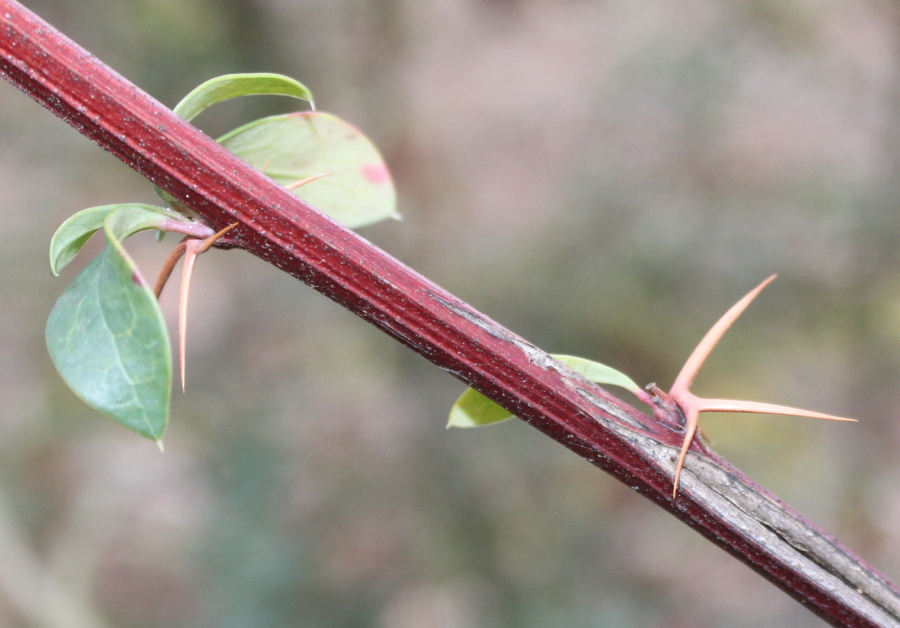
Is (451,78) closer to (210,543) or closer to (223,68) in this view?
(223,68)

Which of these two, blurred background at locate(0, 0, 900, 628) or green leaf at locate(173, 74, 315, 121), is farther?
blurred background at locate(0, 0, 900, 628)

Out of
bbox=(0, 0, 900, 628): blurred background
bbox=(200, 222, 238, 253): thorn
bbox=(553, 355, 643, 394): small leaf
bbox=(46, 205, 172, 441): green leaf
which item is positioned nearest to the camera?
bbox=(46, 205, 172, 441): green leaf

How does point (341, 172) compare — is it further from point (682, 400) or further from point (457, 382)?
point (457, 382)

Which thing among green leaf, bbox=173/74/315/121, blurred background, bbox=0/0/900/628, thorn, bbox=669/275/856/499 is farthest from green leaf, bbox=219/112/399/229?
blurred background, bbox=0/0/900/628

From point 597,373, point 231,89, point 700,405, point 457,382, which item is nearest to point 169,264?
point 231,89

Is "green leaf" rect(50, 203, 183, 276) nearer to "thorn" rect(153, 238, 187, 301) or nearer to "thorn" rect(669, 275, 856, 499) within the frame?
"thorn" rect(153, 238, 187, 301)

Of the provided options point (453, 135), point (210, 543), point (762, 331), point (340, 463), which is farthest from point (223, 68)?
point (762, 331)

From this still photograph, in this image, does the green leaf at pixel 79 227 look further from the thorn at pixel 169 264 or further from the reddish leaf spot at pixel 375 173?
the reddish leaf spot at pixel 375 173

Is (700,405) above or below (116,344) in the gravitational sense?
above
